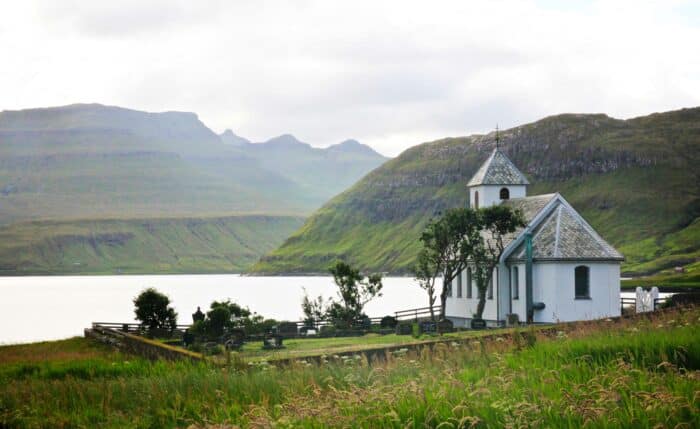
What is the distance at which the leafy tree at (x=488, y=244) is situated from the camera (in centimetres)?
5200

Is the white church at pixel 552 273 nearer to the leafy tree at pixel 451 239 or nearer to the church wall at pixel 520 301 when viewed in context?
the church wall at pixel 520 301

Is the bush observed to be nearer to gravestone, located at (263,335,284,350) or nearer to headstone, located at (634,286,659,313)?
gravestone, located at (263,335,284,350)

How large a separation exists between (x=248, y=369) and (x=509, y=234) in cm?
3900

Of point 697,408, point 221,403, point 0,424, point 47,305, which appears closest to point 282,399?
point 221,403

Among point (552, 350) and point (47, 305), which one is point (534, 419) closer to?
point (552, 350)

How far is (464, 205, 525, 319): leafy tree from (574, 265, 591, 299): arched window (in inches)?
170

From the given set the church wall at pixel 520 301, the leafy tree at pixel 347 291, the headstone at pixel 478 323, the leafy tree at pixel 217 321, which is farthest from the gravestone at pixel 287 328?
the church wall at pixel 520 301

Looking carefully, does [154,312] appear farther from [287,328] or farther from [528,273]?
[528,273]

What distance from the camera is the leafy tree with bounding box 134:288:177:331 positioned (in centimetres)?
5412

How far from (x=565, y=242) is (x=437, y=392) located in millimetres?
41611

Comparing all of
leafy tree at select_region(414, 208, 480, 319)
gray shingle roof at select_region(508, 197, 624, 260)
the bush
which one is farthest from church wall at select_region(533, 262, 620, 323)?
the bush

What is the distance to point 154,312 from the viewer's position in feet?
178

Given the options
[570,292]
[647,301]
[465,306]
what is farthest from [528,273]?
[465,306]

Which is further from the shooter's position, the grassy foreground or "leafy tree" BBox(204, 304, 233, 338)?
"leafy tree" BBox(204, 304, 233, 338)
